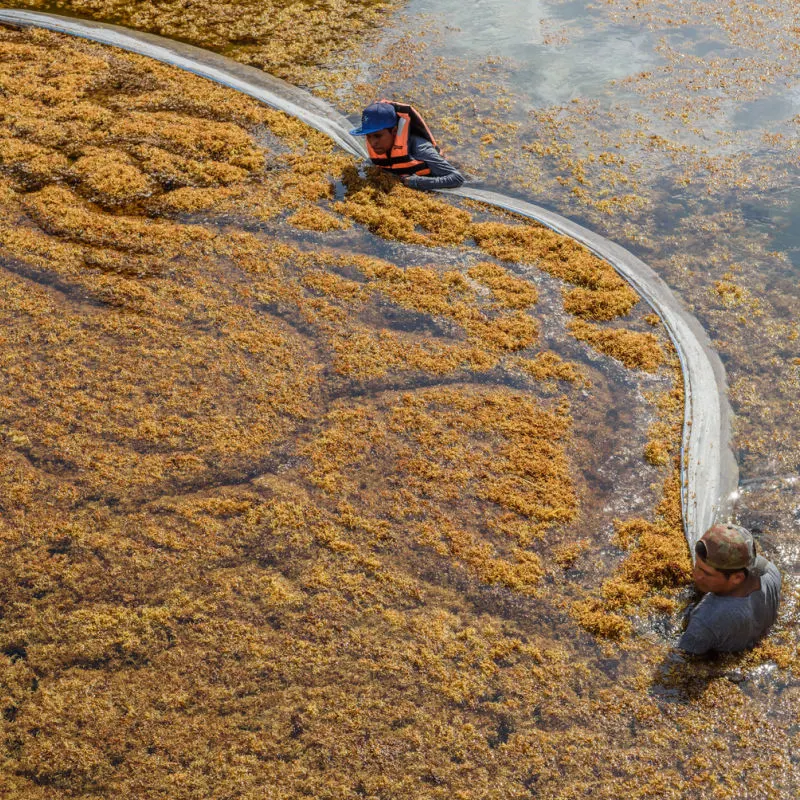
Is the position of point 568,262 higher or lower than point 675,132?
lower

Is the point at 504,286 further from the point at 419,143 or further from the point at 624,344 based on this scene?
the point at 419,143

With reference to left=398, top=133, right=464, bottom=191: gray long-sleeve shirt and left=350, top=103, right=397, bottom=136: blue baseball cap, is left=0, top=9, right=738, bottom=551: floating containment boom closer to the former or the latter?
left=398, top=133, right=464, bottom=191: gray long-sleeve shirt

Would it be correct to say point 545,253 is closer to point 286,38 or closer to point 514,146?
point 514,146

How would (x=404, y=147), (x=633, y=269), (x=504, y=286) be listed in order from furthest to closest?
(x=404, y=147) < (x=633, y=269) < (x=504, y=286)

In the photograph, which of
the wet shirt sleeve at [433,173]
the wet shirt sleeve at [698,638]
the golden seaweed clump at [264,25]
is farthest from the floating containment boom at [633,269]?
the wet shirt sleeve at [698,638]

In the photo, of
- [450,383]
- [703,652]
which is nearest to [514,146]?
[450,383]

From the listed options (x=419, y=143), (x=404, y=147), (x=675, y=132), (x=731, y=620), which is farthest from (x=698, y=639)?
(x=675, y=132)

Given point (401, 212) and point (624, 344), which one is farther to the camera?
point (401, 212)
